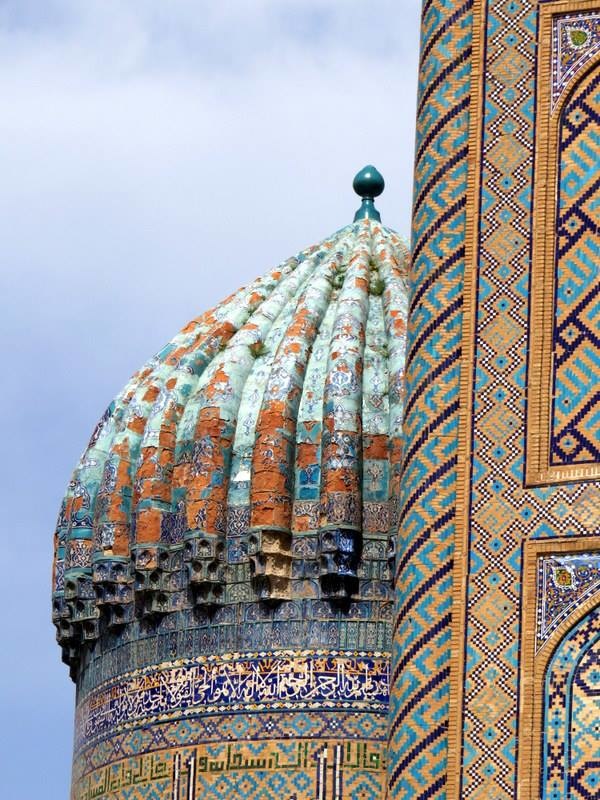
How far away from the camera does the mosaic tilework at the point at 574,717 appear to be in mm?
8578

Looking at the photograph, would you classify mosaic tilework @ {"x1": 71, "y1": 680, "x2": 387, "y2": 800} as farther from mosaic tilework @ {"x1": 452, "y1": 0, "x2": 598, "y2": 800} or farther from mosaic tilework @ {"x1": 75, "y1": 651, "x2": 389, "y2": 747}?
mosaic tilework @ {"x1": 452, "y1": 0, "x2": 598, "y2": 800}

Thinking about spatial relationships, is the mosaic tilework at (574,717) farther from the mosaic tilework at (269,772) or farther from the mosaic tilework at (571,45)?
the mosaic tilework at (269,772)

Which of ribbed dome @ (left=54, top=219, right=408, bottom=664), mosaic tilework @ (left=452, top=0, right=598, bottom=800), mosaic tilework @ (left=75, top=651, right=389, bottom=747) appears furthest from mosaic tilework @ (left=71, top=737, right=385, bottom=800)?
mosaic tilework @ (left=452, top=0, right=598, bottom=800)

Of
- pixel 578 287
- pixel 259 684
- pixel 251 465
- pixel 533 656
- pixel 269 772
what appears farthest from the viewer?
pixel 251 465


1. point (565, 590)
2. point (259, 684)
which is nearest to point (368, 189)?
point (259, 684)

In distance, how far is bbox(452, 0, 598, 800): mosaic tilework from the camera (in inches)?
Result: 346

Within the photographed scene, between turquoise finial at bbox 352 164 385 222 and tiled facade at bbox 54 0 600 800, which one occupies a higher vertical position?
turquoise finial at bbox 352 164 385 222

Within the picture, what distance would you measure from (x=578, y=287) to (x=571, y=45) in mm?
916

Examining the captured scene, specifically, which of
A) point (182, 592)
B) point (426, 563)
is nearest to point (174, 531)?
point (182, 592)

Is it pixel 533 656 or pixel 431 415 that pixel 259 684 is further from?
Answer: pixel 533 656

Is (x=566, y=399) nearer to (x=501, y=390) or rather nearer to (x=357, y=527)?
(x=501, y=390)

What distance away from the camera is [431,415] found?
9.33m

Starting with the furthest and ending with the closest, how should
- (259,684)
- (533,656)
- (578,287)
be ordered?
(259,684) → (578,287) → (533,656)

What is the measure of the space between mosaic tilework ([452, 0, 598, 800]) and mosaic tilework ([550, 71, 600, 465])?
4.3 inches
